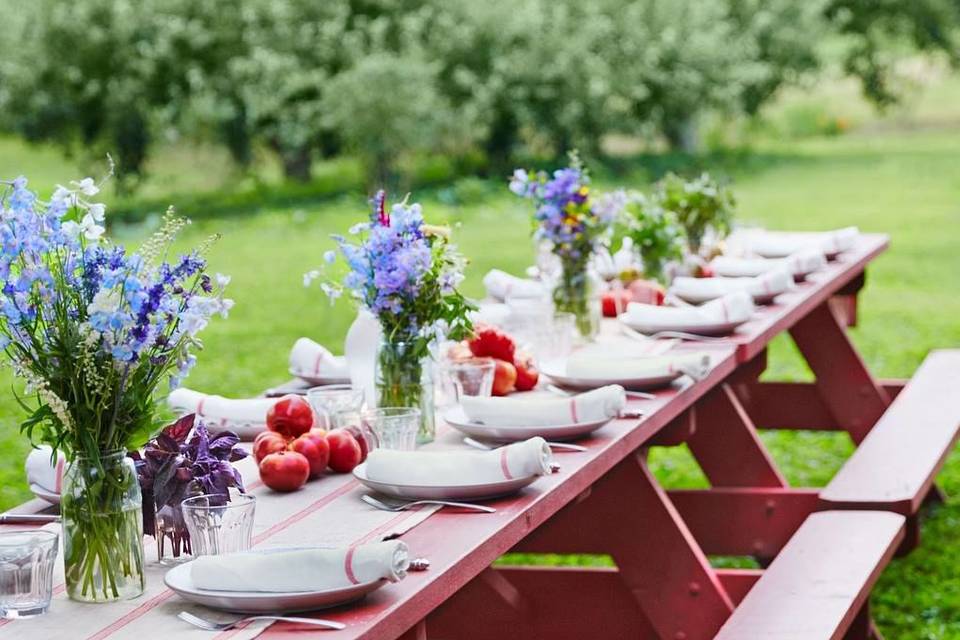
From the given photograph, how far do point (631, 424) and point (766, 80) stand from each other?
15.2 metres

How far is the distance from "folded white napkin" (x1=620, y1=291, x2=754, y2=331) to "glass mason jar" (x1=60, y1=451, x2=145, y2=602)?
201cm

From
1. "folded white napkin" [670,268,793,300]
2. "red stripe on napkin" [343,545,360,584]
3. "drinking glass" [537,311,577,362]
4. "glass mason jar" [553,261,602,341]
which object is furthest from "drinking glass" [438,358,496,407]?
"folded white napkin" [670,268,793,300]

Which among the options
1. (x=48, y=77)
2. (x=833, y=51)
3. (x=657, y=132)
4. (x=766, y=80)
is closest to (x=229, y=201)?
(x=48, y=77)

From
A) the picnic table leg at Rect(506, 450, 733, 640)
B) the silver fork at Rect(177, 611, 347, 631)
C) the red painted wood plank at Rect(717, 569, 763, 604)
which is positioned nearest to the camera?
the silver fork at Rect(177, 611, 347, 631)

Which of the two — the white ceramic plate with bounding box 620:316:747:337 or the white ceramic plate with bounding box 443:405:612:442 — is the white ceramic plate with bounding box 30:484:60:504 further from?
the white ceramic plate with bounding box 620:316:747:337

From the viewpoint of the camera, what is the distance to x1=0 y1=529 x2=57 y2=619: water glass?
1867 mm

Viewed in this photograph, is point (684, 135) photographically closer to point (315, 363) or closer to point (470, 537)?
point (315, 363)

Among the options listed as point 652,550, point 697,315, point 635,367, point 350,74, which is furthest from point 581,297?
point 350,74

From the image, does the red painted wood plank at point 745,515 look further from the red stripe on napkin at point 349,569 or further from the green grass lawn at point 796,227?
the red stripe on napkin at point 349,569

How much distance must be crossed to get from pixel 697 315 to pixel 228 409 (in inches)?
54.2

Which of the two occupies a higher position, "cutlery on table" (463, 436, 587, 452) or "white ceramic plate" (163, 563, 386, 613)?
"white ceramic plate" (163, 563, 386, 613)

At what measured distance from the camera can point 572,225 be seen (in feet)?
12.0

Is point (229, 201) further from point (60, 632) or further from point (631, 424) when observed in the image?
point (60, 632)

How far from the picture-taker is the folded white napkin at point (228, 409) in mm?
2781
